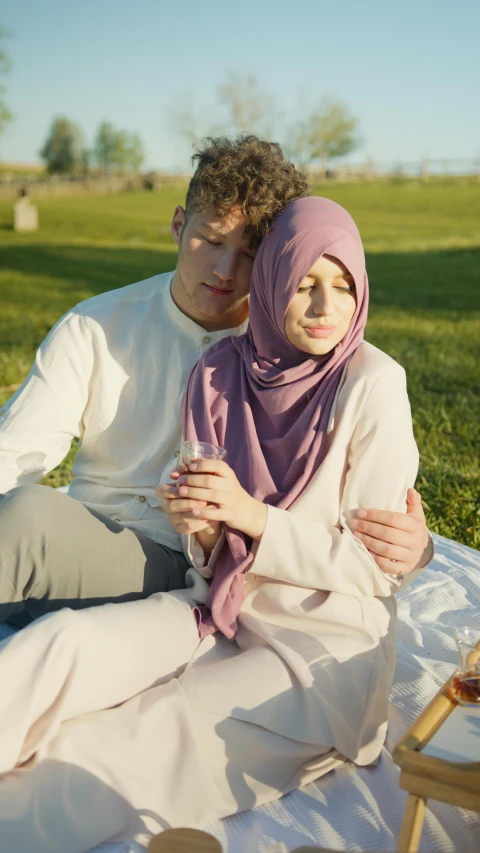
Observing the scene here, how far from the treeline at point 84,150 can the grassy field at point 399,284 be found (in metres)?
27.7

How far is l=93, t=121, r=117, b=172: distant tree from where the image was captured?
361 ft

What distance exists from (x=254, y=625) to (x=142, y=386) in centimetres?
109

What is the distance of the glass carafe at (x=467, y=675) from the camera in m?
2.50

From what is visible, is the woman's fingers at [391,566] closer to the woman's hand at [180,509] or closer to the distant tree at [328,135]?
the woman's hand at [180,509]

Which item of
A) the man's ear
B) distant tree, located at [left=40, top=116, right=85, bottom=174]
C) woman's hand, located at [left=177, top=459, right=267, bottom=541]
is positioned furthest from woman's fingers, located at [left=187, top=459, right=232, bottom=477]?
distant tree, located at [left=40, top=116, right=85, bottom=174]

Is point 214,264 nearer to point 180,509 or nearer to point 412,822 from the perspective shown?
point 180,509

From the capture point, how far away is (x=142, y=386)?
3635 mm

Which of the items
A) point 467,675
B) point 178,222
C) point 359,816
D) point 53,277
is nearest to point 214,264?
point 178,222

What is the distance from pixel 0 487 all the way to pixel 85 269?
17.4 metres

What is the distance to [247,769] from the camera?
9.32 ft

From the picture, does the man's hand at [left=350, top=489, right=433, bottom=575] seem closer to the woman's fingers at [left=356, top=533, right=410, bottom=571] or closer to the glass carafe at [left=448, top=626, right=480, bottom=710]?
the woman's fingers at [left=356, top=533, right=410, bottom=571]

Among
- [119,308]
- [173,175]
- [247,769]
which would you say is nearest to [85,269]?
[119,308]

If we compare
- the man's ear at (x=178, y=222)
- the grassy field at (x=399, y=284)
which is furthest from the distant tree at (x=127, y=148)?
the man's ear at (x=178, y=222)

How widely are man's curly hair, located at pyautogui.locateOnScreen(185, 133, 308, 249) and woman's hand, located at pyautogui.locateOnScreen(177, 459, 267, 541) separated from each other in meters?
1.03
